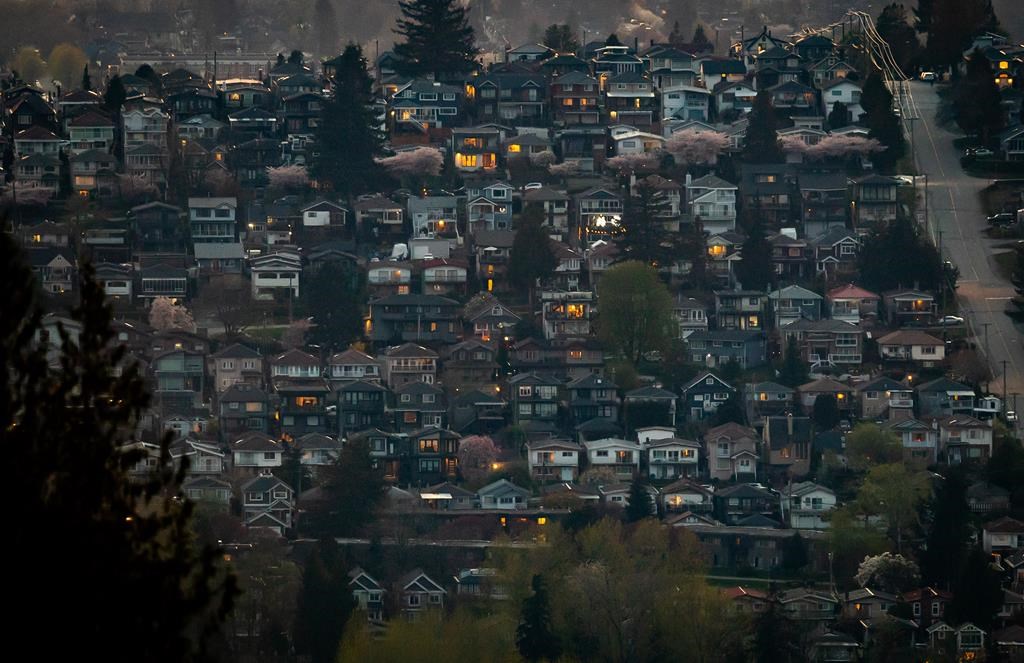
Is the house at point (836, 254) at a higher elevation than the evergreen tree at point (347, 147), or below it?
below

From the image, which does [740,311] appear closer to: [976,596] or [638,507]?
[638,507]

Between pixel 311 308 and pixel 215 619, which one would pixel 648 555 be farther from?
pixel 215 619

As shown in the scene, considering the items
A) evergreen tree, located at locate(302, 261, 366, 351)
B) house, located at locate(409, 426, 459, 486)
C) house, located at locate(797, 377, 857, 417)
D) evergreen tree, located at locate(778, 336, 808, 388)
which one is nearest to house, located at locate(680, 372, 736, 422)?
evergreen tree, located at locate(778, 336, 808, 388)

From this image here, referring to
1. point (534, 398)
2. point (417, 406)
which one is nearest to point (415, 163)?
point (534, 398)

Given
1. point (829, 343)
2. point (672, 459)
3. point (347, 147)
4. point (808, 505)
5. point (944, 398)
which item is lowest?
point (808, 505)

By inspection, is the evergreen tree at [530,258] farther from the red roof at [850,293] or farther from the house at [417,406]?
the red roof at [850,293]

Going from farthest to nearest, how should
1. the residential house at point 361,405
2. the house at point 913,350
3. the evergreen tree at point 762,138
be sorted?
the evergreen tree at point 762,138, the house at point 913,350, the residential house at point 361,405

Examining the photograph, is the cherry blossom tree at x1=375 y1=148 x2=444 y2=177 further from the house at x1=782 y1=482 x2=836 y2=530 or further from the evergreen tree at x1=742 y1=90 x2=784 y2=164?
the house at x1=782 y1=482 x2=836 y2=530

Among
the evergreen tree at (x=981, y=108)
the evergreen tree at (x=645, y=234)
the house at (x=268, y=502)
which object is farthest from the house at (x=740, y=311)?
the evergreen tree at (x=981, y=108)
